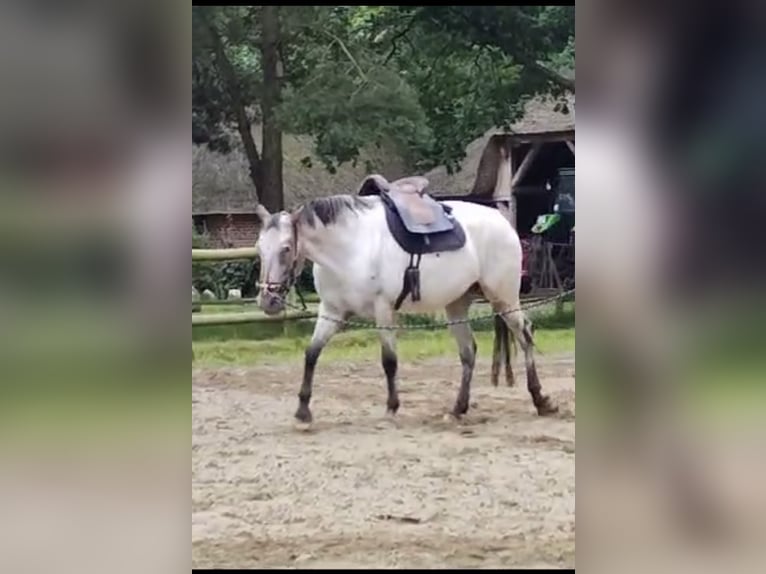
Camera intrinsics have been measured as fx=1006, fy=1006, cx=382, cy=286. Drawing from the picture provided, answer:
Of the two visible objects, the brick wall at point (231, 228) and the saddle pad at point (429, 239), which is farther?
the saddle pad at point (429, 239)

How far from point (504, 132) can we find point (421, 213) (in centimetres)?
28

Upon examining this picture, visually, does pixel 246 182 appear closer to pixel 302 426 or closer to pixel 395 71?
pixel 395 71

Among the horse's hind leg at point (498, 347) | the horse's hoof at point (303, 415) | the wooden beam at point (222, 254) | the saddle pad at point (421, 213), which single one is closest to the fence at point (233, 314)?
the wooden beam at point (222, 254)

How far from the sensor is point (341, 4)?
7.66ft

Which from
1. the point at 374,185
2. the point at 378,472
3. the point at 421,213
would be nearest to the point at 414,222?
the point at 421,213

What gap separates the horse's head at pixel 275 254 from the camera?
2420mm

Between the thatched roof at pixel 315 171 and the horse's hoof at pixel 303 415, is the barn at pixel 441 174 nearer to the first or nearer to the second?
the thatched roof at pixel 315 171

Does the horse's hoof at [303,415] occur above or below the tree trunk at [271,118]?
below

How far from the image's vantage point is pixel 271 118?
2.40 meters

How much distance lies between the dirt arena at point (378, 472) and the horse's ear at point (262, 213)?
36cm
